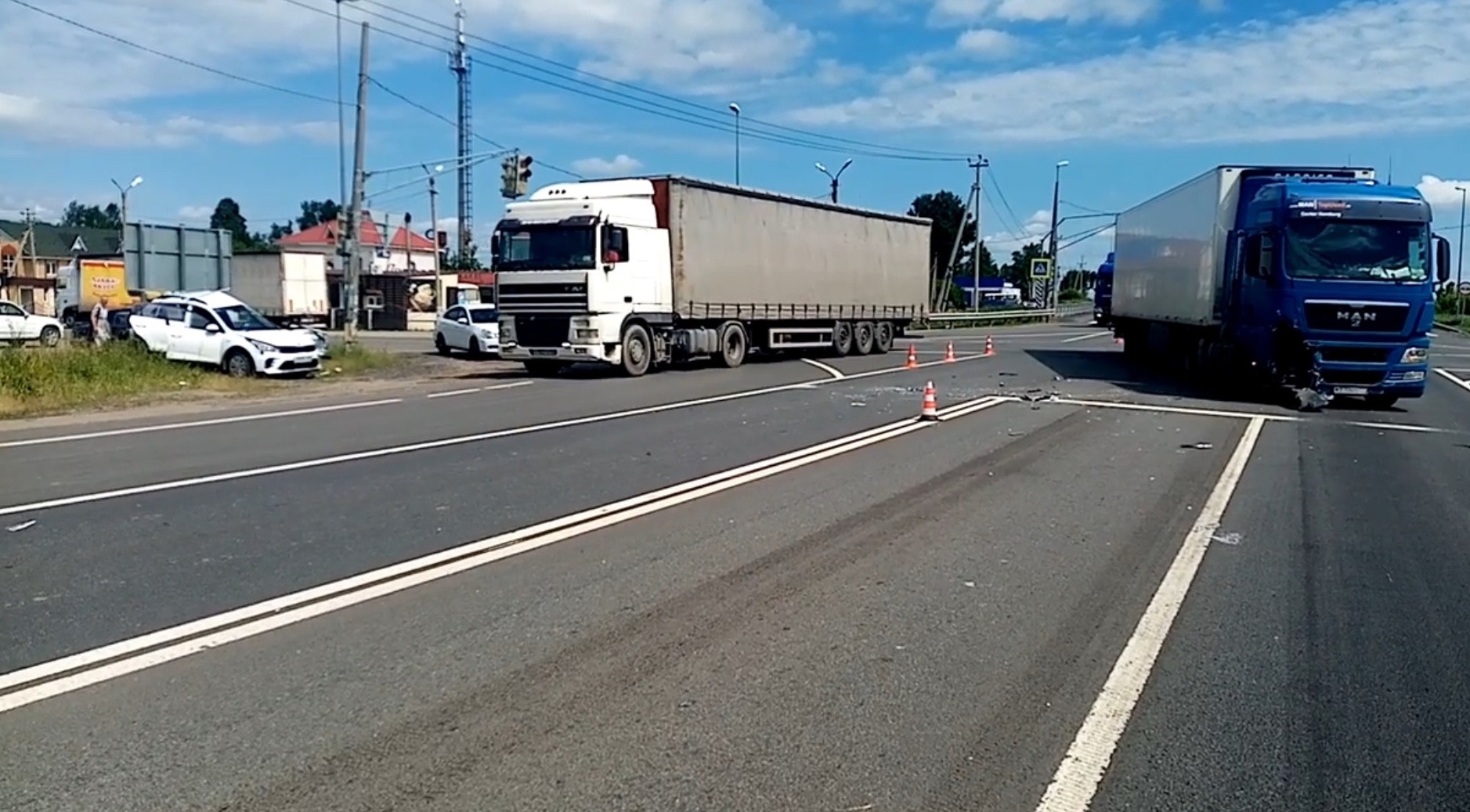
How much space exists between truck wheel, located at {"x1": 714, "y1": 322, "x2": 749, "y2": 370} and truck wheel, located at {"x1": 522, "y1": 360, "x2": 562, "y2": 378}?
3.77m

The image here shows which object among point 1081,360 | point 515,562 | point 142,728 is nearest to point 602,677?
point 142,728

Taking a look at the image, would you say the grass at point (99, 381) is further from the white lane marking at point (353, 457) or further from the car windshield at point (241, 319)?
the white lane marking at point (353, 457)

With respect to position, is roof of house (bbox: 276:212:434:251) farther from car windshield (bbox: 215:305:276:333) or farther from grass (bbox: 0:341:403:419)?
grass (bbox: 0:341:403:419)

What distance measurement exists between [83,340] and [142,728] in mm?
23259

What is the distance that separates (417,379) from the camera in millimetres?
24750

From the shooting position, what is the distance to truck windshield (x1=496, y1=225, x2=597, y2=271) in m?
23.4

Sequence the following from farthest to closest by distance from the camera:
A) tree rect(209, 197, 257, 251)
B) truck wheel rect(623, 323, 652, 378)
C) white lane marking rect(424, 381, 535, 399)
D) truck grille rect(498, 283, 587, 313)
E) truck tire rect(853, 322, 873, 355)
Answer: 1. tree rect(209, 197, 257, 251)
2. truck tire rect(853, 322, 873, 355)
3. truck wheel rect(623, 323, 652, 378)
4. truck grille rect(498, 283, 587, 313)
5. white lane marking rect(424, 381, 535, 399)

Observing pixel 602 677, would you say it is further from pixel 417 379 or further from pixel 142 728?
pixel 417 379

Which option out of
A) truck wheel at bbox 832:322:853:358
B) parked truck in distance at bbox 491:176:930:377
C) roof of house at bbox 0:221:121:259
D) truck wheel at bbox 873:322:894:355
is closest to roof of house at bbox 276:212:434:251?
roof of house at bbox 0:221:121:259

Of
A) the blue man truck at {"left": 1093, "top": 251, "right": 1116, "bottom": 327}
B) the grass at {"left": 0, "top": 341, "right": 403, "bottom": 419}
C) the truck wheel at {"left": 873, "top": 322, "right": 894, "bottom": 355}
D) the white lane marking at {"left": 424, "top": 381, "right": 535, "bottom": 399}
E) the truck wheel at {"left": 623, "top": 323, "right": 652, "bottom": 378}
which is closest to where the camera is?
the grass at {"left": 0, "top": 341, "right": 403, "bottom": 419}

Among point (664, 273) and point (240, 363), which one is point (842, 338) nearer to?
point (664, 273)

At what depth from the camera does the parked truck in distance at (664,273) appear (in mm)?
23641

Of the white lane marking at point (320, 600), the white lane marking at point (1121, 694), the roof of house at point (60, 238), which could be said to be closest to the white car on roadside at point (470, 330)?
the white lane marking at point (320, 600)

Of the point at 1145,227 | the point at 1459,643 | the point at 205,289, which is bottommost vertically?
the point at 1459,643
